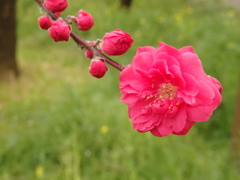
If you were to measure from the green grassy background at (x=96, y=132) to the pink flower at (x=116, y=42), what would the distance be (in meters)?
1.47

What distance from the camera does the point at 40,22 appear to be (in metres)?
0.89

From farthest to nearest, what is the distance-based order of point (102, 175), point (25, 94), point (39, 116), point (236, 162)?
point (25, 94) < point (39, 116) < point (236, 162) < point (102, 175)

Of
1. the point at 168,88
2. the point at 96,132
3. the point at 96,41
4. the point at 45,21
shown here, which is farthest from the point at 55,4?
the point at 96,132

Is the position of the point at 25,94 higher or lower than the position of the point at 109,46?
lower

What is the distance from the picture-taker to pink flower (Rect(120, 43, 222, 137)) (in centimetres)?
68

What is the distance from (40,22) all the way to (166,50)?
0.39 m

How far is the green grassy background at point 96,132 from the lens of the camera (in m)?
2.30

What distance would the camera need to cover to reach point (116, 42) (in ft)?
2.50

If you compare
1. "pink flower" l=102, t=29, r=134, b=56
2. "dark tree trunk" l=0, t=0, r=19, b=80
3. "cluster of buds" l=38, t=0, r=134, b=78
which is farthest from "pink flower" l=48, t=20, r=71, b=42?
"dark tree trunk" l=0, t=0, r=19, b=80

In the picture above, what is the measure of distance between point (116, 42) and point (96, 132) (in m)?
1.98

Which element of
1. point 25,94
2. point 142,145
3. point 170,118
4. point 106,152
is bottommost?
point 25,94

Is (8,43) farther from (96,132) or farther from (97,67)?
(97,67)

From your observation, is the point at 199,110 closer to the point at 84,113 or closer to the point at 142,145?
the point at 142,145

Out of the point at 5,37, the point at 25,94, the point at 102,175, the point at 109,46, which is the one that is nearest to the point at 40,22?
the point at 109,46
